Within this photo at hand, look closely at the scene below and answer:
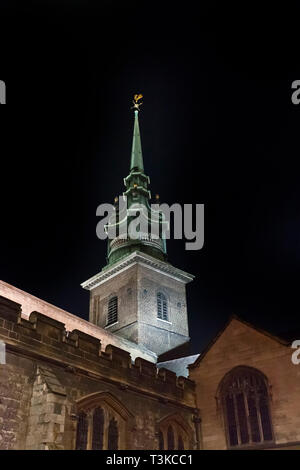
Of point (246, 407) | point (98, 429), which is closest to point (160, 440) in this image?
point (98, 429)

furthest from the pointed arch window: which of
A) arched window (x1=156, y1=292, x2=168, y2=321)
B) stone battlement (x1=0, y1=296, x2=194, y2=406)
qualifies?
arched window (x1=156, y1=292, x2=168, y2=321)

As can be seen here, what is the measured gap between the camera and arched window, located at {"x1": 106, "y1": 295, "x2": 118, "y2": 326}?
3281 centimetres

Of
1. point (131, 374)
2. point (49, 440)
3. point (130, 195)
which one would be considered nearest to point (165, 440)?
point (131, 374)

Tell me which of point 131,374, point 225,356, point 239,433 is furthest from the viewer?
point 225,356

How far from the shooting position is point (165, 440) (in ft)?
53.2

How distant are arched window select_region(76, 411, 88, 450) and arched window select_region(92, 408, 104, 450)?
422mm

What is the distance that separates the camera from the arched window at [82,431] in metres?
12.9

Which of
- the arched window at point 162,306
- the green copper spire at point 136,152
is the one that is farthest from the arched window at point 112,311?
the green copper spire at point 136,152

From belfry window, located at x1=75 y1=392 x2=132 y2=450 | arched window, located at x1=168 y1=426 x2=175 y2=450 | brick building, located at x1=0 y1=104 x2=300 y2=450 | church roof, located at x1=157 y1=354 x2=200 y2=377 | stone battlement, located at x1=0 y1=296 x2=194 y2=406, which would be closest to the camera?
brick building, located at x1=0 y1=104 x2=300 y2=450

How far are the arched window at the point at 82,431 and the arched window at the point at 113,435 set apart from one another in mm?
1155

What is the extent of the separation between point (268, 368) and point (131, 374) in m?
5.45

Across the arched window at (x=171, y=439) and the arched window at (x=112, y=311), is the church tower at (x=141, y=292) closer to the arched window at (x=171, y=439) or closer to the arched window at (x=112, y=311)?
the arched window at (x=112, y=311)

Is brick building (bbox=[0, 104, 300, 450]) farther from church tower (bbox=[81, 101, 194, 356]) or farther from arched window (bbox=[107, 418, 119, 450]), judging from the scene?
church tower (bbox=[81, 101, 194, 356])
